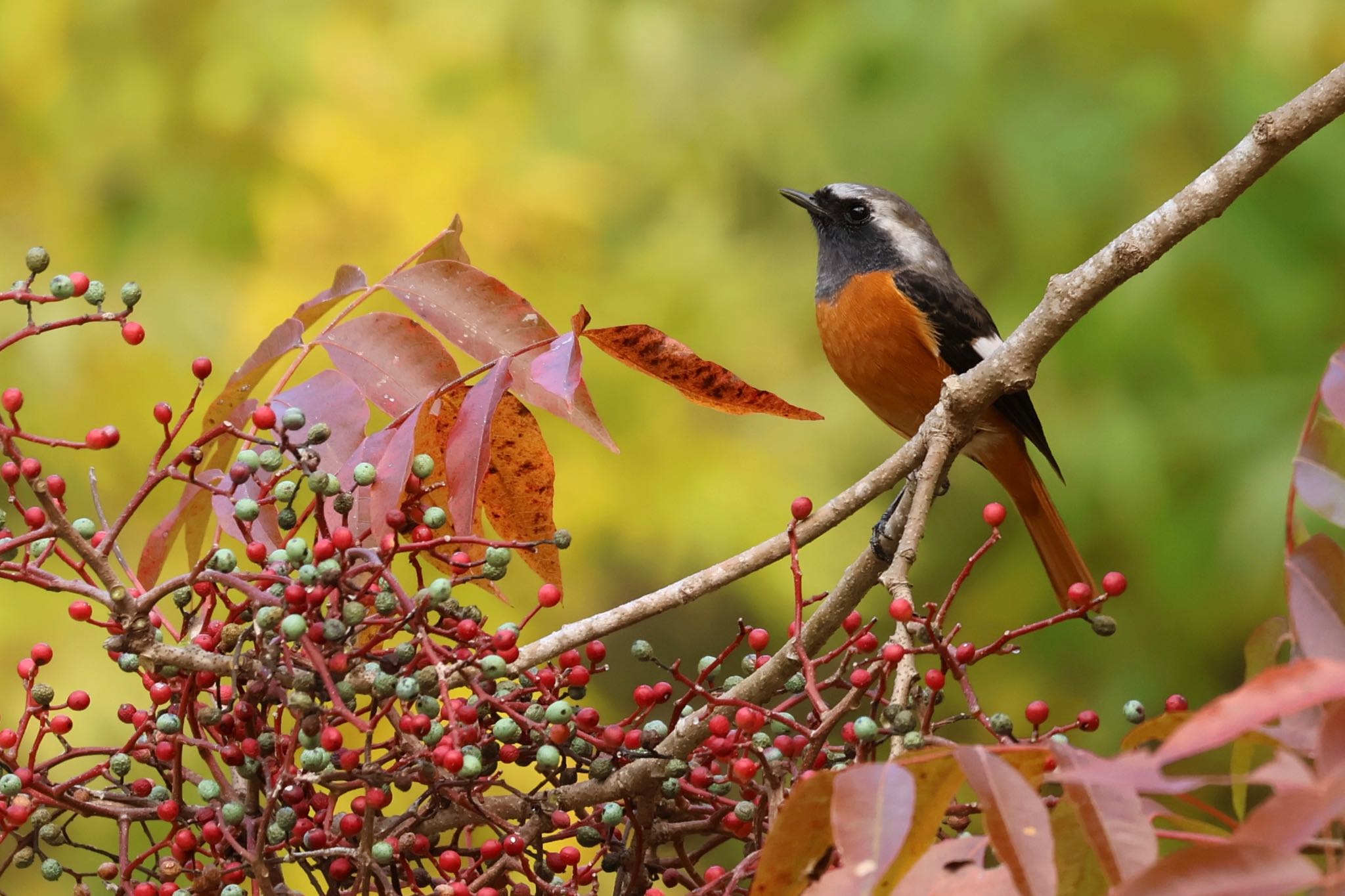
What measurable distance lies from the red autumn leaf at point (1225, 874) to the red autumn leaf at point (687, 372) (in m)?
0.57

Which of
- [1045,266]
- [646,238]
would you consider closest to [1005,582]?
[1045,266]

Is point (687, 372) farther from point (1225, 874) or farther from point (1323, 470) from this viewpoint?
point (1225, 874)

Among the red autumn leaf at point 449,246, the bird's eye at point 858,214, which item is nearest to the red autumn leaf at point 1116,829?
the red autumn leaf at point 449,246

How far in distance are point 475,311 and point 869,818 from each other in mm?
636

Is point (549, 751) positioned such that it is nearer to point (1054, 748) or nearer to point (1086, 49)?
point (1054, 748)

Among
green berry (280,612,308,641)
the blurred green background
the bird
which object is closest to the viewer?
green berry (280,612,308,641)

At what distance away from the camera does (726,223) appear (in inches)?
138

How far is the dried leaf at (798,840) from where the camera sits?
60 centimetres

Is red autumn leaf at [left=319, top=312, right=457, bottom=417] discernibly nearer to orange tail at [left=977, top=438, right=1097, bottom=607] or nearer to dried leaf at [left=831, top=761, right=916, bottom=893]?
dried leaf at [left=831, top=761, right=916, bottom=893]

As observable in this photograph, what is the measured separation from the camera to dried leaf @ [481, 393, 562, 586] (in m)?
1.08

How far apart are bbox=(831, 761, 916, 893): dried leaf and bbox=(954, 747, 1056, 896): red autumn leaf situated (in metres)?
0.03

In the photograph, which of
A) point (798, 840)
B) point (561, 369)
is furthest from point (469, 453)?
point (798, 840)

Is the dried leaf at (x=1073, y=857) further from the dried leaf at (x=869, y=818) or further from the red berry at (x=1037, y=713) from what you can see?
the red berry at (x=1037, y=713)

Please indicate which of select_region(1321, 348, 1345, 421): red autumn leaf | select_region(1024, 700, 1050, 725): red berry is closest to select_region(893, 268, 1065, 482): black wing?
select_region(1024, 700, 1050, 725): red berry
